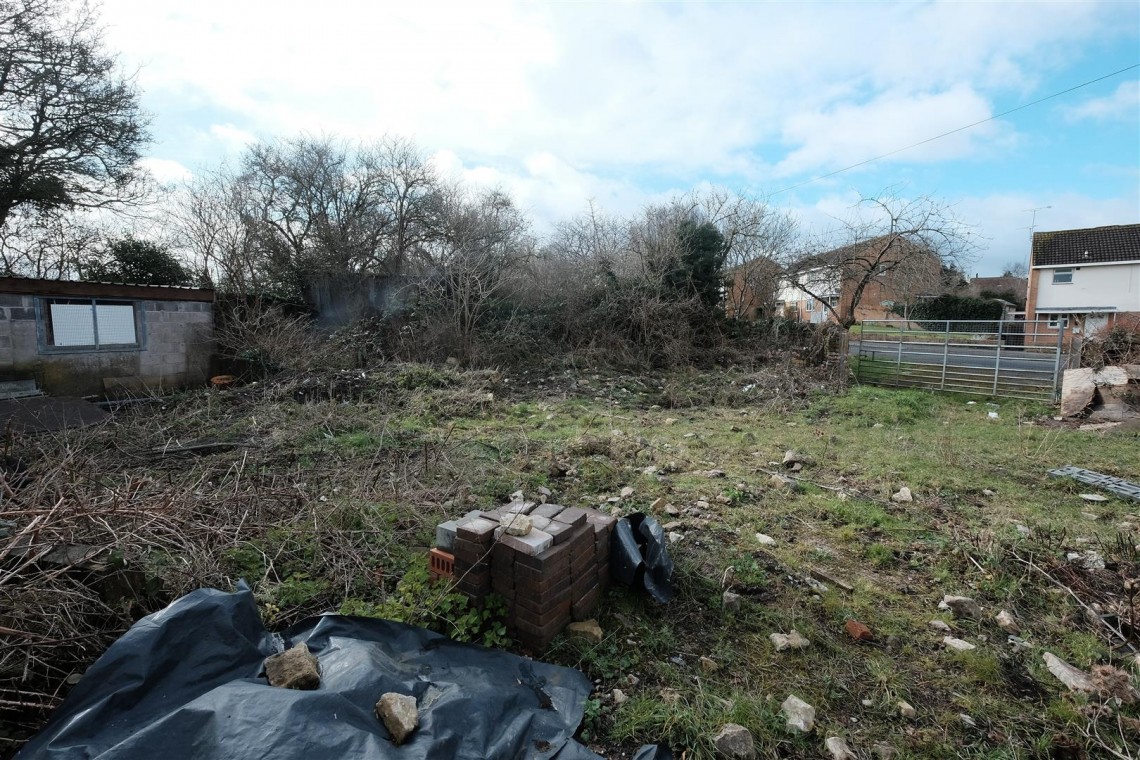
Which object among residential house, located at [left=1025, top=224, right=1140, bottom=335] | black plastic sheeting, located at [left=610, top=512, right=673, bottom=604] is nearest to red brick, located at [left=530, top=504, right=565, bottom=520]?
black plastic sheeting, located at [left=610, top=512, right=673, bottom=604]

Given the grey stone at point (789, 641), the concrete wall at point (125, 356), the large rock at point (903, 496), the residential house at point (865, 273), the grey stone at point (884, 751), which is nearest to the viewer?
the grey stone at point (884, 751)

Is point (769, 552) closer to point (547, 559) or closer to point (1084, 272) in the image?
point (547, 559)

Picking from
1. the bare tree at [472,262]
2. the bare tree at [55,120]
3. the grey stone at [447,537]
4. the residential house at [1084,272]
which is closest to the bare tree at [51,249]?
the bare tree at [55,120]

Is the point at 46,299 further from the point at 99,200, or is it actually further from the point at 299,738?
the point at 299,738

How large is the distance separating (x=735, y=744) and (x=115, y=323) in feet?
38.1

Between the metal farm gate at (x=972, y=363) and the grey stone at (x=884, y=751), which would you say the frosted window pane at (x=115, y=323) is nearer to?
the grey stone at (x=884, y=751)

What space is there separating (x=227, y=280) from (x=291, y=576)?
1243 centimetres

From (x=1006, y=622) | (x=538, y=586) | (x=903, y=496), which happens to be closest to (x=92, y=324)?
(x=538, y=586)

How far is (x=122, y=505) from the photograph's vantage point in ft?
8.92

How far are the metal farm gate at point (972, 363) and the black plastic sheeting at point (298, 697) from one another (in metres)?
9.86

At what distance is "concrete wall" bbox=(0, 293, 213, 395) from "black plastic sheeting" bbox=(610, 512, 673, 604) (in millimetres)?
10313

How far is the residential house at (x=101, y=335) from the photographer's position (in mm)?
8227

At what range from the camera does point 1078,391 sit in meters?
7.80

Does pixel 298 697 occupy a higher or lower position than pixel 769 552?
higher
